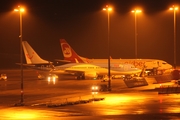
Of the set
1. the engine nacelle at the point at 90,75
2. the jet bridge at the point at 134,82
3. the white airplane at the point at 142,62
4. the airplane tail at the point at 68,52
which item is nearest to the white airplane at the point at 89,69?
the engine nacelle at the point at 90,75

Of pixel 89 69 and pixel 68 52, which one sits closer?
pixel 89 69

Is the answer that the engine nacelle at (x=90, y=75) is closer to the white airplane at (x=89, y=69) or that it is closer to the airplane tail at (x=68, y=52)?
the white airplane at (x=89, y=69)

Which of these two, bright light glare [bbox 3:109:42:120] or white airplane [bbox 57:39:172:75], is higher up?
white airplane [bbox 57:39:172:75]

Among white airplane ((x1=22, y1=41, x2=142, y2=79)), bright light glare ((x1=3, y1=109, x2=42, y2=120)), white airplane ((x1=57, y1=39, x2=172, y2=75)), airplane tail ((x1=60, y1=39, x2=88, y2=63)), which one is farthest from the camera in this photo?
airplane tail ((x1=60, y1=39, x2=88, y2=63))

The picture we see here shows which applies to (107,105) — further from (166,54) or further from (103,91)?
(166,54)

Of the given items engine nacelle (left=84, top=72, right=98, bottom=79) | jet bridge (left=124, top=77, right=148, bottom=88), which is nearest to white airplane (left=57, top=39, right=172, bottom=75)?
engine nacelle (left=84, top=72, right=98, bottom=79)

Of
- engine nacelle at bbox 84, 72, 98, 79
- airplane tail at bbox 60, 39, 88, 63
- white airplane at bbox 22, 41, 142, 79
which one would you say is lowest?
engine nacelle at bbox 84, 72, 98, 79

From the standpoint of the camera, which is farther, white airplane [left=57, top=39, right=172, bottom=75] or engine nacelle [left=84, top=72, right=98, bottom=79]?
white airplane [left=57, top=39, right=172, bottom=75]

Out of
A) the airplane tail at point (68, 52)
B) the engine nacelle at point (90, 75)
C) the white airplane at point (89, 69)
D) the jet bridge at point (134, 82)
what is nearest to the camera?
the jet bridge at point (134, 82)

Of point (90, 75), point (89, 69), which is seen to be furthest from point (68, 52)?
point (90, 75)

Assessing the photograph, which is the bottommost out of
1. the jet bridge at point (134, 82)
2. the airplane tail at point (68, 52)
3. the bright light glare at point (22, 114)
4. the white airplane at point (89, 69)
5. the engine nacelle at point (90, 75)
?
the bright light glare at point (22, 114)

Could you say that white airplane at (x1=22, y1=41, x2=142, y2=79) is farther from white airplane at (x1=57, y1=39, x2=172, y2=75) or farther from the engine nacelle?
white airplane at (x1=57, y1=39, x2=172, y2=75)

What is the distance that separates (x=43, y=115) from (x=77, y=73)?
4834 centimetres

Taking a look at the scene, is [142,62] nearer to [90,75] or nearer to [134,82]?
[90,75]
